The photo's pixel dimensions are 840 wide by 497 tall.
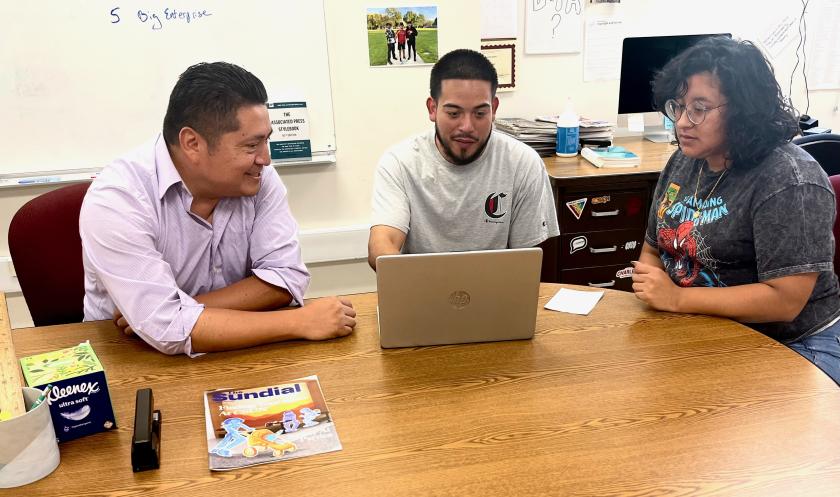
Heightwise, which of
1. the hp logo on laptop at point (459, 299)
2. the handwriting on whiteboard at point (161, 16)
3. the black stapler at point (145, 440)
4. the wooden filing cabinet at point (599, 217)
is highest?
the handwriting on whiteboard at point (161, 16)

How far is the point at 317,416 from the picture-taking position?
122 centimetres

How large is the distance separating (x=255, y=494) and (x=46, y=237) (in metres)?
1.22

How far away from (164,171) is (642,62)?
2373 millimetres

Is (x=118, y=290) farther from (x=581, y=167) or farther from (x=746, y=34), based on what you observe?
(x=746, y=34)

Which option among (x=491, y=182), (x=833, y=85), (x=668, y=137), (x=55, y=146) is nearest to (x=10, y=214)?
(x=55, y=146)

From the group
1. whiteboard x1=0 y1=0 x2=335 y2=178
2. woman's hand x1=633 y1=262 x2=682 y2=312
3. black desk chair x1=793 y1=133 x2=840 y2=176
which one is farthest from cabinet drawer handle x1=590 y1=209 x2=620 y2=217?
whiteboard x1=0 y1=0 x2=335 y2=178

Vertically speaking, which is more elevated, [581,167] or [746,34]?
[746,34]

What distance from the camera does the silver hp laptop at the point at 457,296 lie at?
4.39 ft

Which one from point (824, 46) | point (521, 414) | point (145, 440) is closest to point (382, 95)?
point (521, 414)

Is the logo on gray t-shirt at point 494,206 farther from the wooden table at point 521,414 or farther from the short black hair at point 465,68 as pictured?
the wooden table at point 521,414

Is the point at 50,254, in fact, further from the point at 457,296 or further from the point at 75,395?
the point at 457,296

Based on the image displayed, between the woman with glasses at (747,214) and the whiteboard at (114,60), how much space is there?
1.67m

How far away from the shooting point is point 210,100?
1535mm

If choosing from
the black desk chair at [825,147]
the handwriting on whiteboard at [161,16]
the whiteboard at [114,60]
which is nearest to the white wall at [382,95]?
the whiteboard at [114,60]
